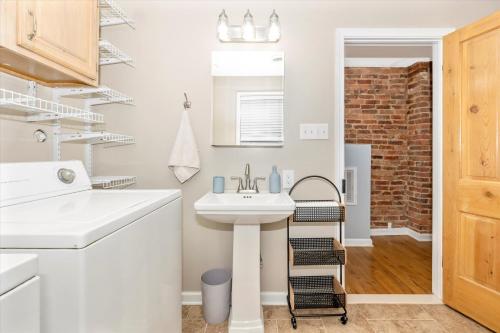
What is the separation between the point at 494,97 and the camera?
1.71 metres

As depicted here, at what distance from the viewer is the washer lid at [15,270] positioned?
19.1 inches

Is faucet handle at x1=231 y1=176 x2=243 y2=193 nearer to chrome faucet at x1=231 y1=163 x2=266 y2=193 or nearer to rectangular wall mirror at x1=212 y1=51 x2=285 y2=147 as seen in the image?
chrome faucet at x1=231 y1=163 x2=266 y2=193

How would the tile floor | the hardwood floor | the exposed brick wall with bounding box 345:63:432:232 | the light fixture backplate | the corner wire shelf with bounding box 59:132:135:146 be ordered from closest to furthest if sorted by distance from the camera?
the corner wire shelf with bounding box 59:132:135:146 → the tile floor → the light fixture backplate → the hardwood floor → the exposed brick wall with bounding box 345:63:432:232

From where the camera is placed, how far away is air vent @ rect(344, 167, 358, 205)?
3.38 meters

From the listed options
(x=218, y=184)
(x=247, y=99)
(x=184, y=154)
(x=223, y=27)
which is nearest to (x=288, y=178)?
(x=218, y=184)

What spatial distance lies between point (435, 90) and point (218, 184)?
72.4 inches

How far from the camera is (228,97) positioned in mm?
2062

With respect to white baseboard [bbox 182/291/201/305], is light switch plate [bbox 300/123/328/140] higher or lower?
higher

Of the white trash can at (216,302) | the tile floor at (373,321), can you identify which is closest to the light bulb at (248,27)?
the white trash can at (216,302)

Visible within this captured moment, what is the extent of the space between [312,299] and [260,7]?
7.14 ft

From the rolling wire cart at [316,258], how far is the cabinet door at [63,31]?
5.17 ft

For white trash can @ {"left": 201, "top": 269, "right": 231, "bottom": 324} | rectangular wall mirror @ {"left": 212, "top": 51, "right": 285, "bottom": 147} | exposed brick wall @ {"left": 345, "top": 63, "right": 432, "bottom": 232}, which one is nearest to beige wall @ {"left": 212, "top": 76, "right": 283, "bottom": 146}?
Result: rectangular wall mirror @ {"left": 212, "top": 51, "right": 285, "bottom": 147}

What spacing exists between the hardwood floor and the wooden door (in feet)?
1.33

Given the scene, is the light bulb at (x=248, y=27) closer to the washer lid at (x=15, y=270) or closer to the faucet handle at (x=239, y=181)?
the faucet handle at (x=239, y=181)
